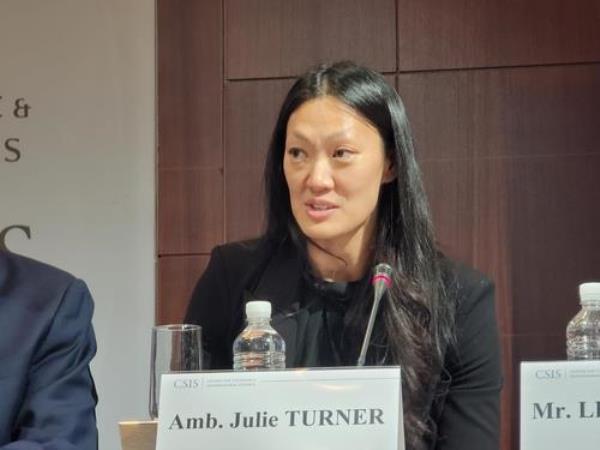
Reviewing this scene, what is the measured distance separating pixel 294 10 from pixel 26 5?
0.76 meters

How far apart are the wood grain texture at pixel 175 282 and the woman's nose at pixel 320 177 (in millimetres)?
1217

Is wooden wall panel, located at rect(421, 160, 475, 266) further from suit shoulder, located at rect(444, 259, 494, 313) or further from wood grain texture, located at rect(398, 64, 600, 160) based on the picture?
suit shoulder, located at rect(444, 259, 494, 313)

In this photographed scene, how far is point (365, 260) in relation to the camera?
1350 millimetres

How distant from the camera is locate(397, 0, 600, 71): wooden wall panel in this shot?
2.31 meters

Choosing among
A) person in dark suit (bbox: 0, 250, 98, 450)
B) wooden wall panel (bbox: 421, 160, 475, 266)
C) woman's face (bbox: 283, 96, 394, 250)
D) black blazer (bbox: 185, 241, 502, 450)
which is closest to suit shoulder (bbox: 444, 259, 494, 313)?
black blazer (bbox: 185, 241, 502, 450)

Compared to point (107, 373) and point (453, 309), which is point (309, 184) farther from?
point (107, 373)

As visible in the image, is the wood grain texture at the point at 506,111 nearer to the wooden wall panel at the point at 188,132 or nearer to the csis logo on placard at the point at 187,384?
the wooden wall panel at the point at 188,132

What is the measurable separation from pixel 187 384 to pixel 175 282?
1574 mm

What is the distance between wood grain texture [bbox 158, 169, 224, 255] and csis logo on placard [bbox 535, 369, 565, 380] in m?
1.61

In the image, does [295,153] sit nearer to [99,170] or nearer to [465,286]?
[465,286]

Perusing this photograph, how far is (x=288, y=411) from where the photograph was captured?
83cm

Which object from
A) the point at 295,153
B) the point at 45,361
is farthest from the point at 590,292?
the point at 45,361

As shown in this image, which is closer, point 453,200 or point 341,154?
point 341,154

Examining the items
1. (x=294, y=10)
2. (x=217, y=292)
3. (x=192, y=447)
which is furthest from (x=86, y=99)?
(x=192, y=447)
